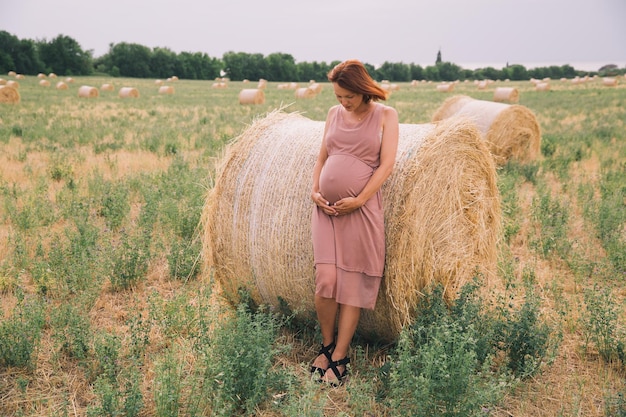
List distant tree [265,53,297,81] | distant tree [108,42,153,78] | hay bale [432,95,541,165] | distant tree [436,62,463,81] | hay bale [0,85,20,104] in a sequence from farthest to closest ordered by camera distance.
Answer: distant tree [436,62,463,81] → distant tree [265,53,297,81] → distant tree [108,42,153,78] → hay bale [0,85,20,104] → hay bale [432,95,541,165]

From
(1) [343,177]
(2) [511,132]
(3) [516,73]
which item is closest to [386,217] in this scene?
(1) [343,177]

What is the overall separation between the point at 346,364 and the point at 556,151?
976 centimetres

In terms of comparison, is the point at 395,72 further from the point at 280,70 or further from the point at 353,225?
the point at 353,225

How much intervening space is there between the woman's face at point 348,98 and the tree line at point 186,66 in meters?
67.4

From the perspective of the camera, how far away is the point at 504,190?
7457 millimetres

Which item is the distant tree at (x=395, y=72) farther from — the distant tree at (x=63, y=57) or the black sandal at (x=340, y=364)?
the black sandal at (x=340, y=364)

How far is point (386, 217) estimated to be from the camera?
11.9 ft

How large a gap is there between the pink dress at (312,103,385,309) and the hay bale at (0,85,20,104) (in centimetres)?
2002

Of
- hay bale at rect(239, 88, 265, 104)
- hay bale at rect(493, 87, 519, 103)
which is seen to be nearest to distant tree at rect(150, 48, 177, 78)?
hay bale at rect(239, 88, 265, 104)

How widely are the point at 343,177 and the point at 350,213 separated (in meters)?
0.26

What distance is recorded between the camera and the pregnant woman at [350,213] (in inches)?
138

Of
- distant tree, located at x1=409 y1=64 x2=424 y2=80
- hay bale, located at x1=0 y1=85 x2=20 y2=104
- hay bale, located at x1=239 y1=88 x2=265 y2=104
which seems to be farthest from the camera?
distant tree, located at x1=409 y1=64 x2=424 y2=80

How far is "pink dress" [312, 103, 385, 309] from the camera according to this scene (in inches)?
138

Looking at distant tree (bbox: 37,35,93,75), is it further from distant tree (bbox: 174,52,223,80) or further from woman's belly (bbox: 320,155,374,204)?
woman's belly (bbox: 320,155,374,204)
